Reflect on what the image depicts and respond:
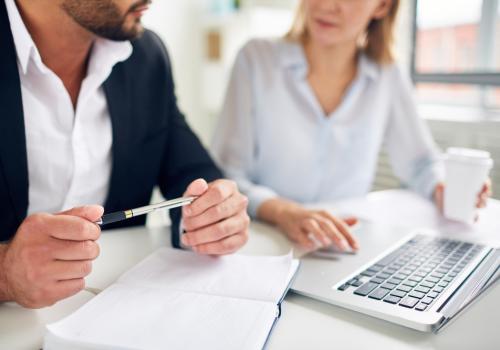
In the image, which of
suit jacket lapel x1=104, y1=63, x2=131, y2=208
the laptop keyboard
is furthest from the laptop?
suit jacket lapel x1=104, y1=63, x2=131, y2=208

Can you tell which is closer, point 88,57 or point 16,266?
point 16,266

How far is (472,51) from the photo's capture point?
2.32 m

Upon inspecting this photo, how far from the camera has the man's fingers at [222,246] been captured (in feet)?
2.49

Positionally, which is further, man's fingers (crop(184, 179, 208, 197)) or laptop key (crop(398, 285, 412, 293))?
man's fingers (crop(184, 179, 208, 197))

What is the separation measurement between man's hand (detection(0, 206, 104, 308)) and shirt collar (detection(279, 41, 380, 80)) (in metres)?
0.96

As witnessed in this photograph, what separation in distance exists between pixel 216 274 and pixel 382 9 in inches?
43.2

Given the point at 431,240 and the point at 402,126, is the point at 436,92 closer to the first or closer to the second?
the point at 402,126

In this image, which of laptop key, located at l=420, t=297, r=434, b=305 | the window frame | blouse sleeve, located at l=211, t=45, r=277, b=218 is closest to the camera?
laptop key, located at l=420, t=297, r=434, b=305

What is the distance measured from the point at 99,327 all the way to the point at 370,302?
35cm

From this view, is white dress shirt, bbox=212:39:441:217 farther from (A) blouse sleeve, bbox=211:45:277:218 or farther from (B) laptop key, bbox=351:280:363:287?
(B) laptop key, bbox=351:280:363:287

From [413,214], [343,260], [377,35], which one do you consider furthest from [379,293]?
[377,35]

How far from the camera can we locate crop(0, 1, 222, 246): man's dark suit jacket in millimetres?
902

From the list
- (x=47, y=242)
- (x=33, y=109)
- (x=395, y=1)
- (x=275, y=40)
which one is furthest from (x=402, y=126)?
(x=47, y=242)

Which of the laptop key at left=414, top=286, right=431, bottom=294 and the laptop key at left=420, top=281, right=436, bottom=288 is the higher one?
the laptop key at left=414, top=286, right=431, bottom=294
